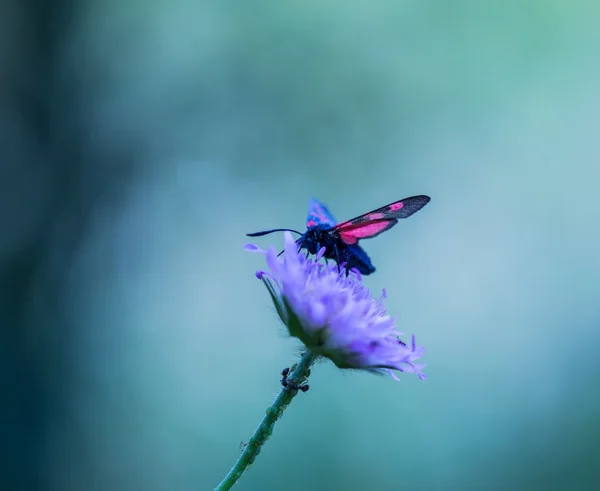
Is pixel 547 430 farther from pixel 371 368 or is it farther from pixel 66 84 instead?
pixel 66 84

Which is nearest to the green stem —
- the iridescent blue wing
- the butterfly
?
the butterfly

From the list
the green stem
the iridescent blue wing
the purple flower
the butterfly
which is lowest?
the green stem

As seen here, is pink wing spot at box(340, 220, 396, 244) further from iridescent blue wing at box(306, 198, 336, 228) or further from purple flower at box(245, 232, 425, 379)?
purple flower at box(245, 232, 425, 379)

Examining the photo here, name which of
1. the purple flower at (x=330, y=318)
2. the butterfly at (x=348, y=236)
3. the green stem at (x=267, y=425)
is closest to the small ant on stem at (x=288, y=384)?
the green stem at (x=267, y=425)

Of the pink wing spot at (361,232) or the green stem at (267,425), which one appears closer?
the green stem at (267,425)

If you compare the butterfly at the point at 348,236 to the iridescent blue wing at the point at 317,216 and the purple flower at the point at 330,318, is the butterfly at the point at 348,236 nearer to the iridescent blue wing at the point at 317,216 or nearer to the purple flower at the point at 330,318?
the iridescent blue wing at the point at 317,216

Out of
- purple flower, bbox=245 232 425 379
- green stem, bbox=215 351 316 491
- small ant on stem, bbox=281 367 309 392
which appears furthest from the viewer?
purple flower, bbox=245 232 425 379

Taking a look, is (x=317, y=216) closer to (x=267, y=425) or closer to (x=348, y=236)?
(x=348, y=236)
